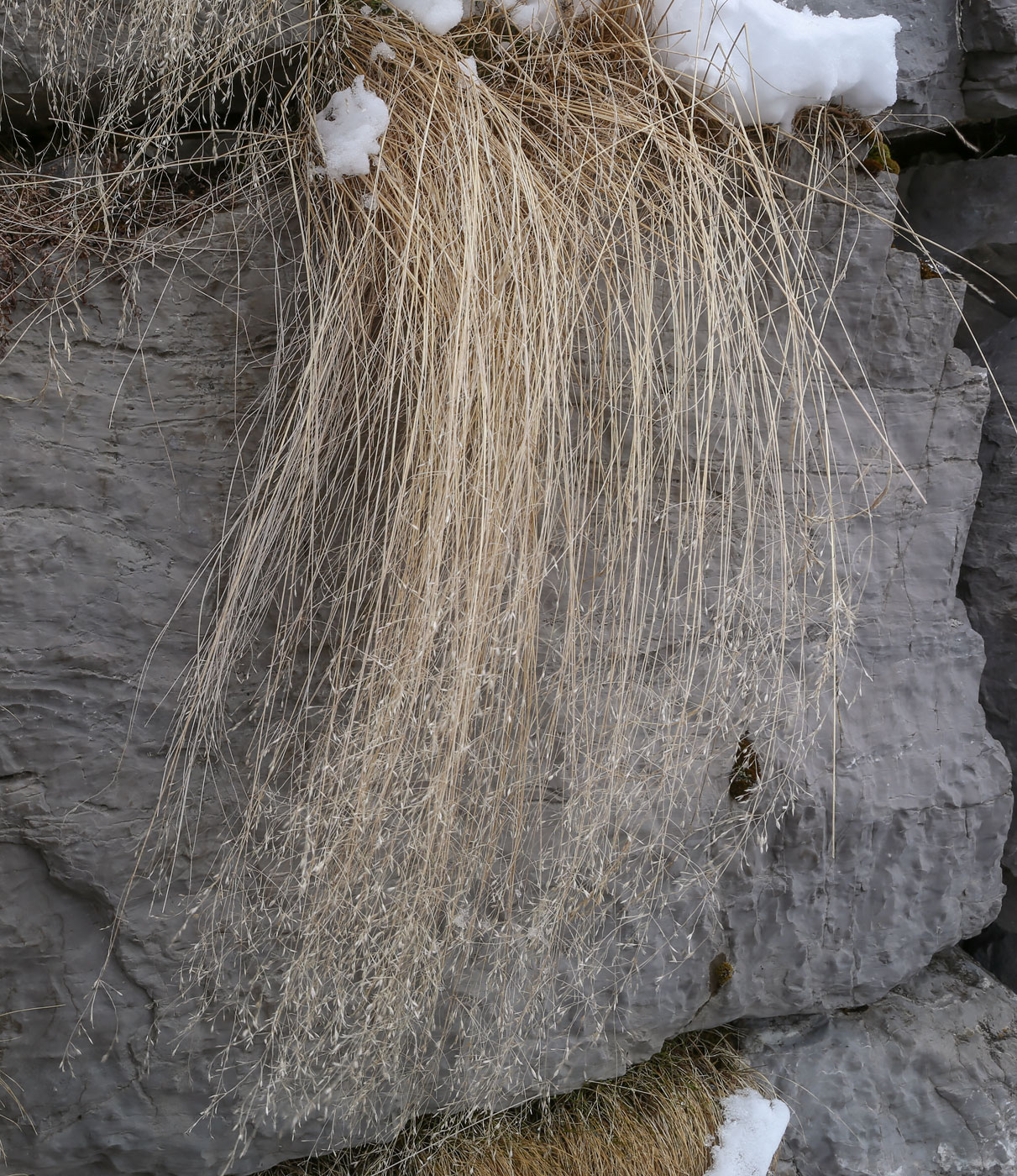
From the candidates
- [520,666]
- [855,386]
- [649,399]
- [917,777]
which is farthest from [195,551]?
[917,777]

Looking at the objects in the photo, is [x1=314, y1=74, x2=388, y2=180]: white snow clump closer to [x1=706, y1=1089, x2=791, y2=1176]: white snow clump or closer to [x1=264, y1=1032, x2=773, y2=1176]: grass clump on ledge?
[x1=264, y1=1032, x2=773, y2=1176]: grass clump on ledge

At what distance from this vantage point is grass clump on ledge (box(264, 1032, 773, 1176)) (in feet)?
4.53

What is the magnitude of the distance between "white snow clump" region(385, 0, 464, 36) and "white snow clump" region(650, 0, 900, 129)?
307 mm

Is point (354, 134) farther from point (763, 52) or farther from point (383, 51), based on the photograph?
point (763, 52)

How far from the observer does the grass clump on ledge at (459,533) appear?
108 centimetres

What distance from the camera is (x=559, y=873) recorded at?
1201 millimetres

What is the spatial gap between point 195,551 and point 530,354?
0.54 metres

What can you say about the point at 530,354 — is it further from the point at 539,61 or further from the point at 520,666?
the point at 539,61

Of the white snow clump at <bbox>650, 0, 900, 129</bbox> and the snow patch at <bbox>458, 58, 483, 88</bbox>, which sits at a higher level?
the white snow clump at <bbox>650, 0, 900, 129</bbox>

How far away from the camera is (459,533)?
1.06 m

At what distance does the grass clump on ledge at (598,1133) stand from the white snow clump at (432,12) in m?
1.61

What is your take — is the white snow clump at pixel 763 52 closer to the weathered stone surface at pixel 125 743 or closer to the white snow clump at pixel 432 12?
the weathered stone surface at pixel 125 743

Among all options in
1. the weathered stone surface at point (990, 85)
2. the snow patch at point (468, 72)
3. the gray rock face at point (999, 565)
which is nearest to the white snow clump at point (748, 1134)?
the gray rock face at point (999, 565)

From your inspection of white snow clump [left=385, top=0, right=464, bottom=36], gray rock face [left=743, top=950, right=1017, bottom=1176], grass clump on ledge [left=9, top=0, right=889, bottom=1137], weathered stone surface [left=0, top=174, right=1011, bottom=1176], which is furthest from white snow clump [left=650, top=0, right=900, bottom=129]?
gray rock face [left=743, top=950, right=1017, bottom=1176]
